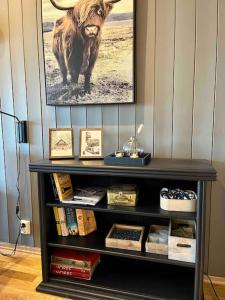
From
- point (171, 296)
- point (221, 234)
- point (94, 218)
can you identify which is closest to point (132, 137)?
point (94, 218)

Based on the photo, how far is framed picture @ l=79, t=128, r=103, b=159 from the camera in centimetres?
158

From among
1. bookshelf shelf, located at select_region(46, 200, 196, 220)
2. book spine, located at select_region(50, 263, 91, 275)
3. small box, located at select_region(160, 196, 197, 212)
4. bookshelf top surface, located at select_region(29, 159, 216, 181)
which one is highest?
bookshelf top surface, located at select_region(29, 159, 216, 181)

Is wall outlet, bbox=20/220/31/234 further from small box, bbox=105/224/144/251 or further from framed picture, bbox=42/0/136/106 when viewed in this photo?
framed picture, bbox=42/0/136/106

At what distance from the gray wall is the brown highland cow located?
0.18 meters

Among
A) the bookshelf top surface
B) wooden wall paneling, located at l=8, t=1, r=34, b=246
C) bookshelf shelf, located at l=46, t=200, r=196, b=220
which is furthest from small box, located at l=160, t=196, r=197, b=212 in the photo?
wooden wall paneling, located at l=8, t=1, r=34, b=246

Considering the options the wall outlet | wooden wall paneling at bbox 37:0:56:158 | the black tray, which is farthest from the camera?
the wall outlet

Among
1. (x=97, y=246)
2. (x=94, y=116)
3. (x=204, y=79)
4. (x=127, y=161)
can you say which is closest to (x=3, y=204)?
(x=97, y=246)

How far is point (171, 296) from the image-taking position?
143 centimetres

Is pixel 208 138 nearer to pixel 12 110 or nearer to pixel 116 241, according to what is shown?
pixel 116 241

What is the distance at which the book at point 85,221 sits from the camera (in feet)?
5.32

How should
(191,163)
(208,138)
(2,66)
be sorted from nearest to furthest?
(191,163)
(208,138)
(2,66)

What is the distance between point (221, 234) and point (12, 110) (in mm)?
1689

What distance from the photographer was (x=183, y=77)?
152 cm

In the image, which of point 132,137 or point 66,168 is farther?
point 132,137
